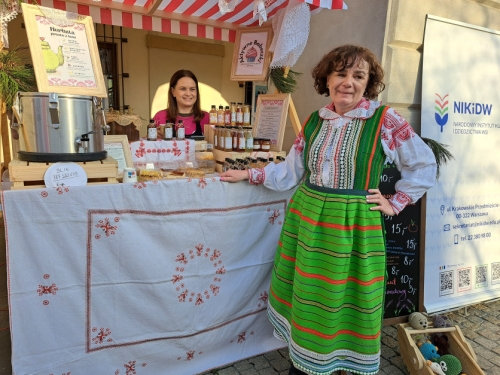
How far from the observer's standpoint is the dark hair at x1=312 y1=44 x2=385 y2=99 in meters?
1.60

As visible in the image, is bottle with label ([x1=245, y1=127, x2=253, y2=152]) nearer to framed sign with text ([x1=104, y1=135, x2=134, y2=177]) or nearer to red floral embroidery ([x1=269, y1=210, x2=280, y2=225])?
red floral embroidery ([x1=269, y1=210, x2=280, y2=225])

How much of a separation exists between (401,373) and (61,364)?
1960mm

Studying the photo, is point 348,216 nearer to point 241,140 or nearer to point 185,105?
point 241,140

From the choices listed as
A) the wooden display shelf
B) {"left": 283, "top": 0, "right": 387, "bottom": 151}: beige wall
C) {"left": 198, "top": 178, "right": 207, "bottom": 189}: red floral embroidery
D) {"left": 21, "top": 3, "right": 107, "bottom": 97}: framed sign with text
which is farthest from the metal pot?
{"left": 283, "top": 0, "right": 387, "bottom": 151}: beige wall

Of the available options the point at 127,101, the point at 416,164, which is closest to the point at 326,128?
the point at 416,164

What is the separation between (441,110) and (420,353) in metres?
1.72

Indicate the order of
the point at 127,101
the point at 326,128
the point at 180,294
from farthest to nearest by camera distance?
the point at 127,101 < the point at 180,294 < the point at 326,128

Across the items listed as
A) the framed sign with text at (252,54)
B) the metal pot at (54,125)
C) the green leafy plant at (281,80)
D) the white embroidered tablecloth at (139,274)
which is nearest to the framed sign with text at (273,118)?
the green leafy plant at (281,80)

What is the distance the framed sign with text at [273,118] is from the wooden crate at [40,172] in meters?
1.41

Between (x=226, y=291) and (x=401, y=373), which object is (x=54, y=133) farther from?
(x=401, y=373)

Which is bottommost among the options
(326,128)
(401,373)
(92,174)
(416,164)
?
(401,373)

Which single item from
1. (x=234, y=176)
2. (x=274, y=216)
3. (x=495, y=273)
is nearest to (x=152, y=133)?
(x=234, y=176)

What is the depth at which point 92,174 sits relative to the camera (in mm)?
1732

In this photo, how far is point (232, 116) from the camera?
2920 mm
